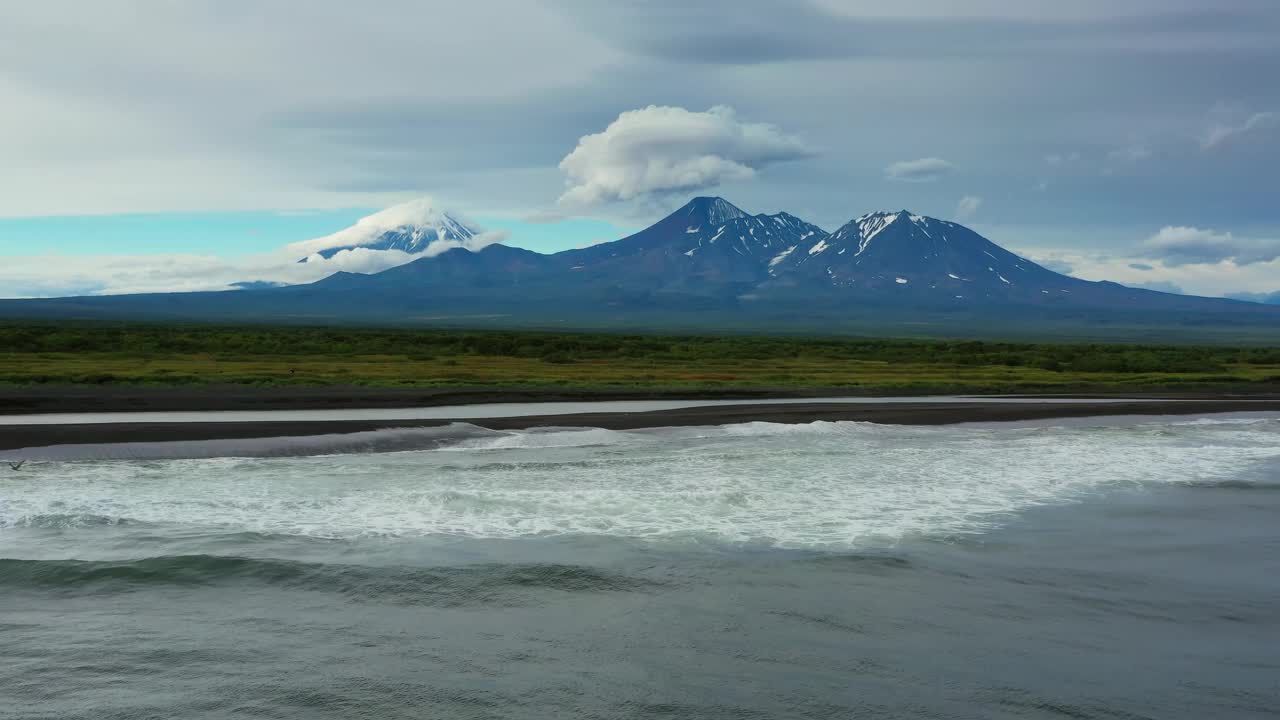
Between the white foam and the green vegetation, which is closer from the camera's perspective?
the white foam

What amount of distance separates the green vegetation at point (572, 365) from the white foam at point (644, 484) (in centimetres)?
2162

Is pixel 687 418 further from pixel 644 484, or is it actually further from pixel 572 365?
pixel 572 365

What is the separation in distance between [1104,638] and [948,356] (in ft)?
239

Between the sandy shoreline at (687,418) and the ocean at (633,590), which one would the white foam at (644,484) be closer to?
the ocean at (633,590)

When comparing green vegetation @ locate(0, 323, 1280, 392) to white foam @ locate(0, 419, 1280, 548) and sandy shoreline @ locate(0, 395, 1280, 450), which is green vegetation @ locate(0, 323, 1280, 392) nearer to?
sandy shoreline @ locate(0, 395, 1280, 450)

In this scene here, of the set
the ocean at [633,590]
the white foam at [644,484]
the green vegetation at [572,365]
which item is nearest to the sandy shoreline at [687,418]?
the white foam at [644,484]

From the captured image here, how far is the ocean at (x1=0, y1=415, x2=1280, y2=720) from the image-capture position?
31.1 ft

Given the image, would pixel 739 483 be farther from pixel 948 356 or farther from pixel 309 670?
pixel 948 356

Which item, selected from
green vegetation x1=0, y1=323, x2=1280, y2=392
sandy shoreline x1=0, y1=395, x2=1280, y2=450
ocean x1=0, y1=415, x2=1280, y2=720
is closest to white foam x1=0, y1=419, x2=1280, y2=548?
ocean x1=0, y1=415, x2=1280, y2=720

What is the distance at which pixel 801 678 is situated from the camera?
9852 millimetres

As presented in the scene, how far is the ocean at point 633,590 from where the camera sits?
9492 mm

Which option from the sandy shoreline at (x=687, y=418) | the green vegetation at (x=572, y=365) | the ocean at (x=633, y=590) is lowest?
the ocean at (x=633, y=590)

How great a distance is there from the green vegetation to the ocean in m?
26.2

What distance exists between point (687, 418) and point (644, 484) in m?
13.8
